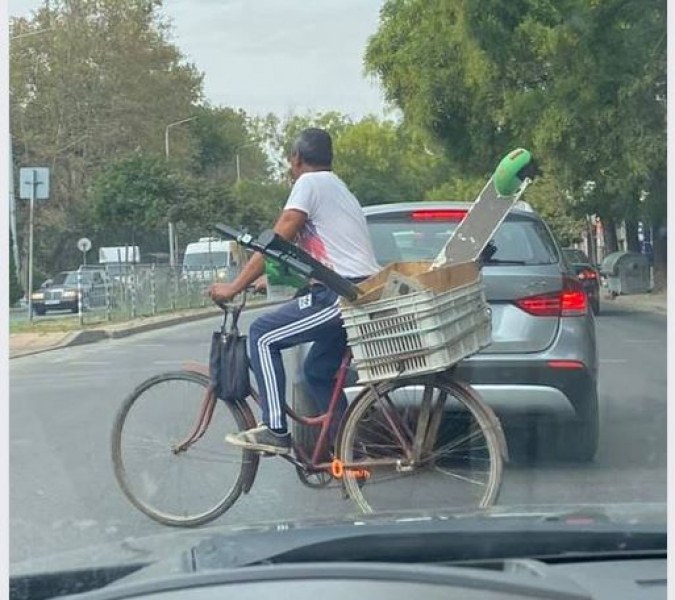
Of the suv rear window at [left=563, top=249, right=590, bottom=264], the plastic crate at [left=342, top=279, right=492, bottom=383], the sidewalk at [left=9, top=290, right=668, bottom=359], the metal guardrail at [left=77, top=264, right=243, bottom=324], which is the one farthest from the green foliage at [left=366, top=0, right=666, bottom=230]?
the plastic crate at [left=342, top=279, right=492, bottom=383]

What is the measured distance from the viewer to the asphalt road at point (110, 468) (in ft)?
21.9

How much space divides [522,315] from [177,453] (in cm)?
214

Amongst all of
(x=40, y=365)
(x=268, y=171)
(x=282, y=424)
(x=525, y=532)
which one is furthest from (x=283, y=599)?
(x=40, y=365)

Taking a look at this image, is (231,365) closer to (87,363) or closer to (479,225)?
(479,225)

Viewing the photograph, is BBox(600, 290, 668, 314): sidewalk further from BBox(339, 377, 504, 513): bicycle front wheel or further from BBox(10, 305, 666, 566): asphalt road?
BBox(339, 377, 504, 513): bicycle front wheel

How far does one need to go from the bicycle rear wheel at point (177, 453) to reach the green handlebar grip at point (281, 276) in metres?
0.55

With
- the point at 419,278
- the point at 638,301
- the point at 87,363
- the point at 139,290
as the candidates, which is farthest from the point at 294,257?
the point at 638,301

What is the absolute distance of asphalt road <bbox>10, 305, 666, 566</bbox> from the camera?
666 cm

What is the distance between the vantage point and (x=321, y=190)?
6.44 metres

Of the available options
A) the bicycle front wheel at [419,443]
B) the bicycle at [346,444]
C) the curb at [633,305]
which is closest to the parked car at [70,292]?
the bicycle at [346,444]

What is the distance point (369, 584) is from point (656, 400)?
9.10 m

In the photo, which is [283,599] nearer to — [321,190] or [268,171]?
[321,190]

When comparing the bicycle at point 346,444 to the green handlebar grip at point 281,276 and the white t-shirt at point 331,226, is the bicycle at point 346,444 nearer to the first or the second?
the green handlebar grip at point 281,276

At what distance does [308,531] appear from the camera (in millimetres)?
3111
